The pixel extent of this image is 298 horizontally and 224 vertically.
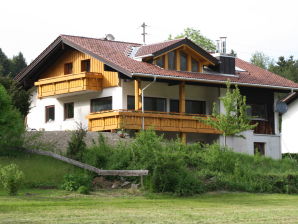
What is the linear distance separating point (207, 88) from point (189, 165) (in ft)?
53.0

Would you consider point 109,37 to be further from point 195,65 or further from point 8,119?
point 8,119

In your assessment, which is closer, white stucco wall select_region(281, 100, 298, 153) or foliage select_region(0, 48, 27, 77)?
white stucco wall select_region(281, 100, 298, 153)

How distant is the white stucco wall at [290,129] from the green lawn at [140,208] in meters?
28.6

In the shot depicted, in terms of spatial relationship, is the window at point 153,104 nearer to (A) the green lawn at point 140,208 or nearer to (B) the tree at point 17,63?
(A) the green lawn at point 140,208

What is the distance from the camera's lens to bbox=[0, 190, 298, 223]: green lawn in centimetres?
1808

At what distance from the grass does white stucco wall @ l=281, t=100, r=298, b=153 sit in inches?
1178

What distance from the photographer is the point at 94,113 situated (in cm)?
4047

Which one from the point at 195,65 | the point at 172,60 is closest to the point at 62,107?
the point at 172,60

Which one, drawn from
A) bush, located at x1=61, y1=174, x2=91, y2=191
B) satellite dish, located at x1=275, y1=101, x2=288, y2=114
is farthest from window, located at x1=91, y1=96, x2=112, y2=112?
bush, located at x1=61, y1=174, x2=91, y2=191

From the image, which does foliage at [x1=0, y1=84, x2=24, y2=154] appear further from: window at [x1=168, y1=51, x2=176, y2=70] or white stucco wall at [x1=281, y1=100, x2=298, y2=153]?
white stucco wall at [x1=281, y1=100, x2=298, y2=153]

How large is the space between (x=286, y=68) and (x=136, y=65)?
52992 mm

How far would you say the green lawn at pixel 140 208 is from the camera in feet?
59.3

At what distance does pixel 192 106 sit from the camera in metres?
45.1

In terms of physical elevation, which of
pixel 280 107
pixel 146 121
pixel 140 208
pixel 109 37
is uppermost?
pixel 109 37
